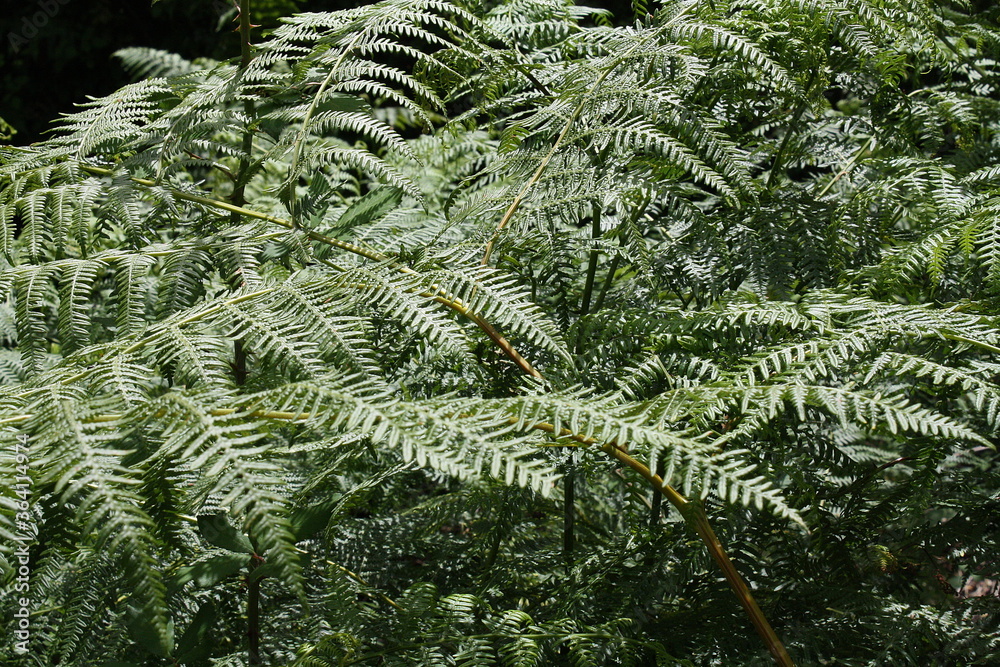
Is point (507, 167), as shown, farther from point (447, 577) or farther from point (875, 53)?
point (447, 577)

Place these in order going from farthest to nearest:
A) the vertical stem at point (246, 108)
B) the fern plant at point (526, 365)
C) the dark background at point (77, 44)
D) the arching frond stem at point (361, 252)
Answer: the dark background at point (77, 44) < the vertical stem at point (246, 108) < the arching frond stem at point (361, 252) < the fern plant at point (526, 365)

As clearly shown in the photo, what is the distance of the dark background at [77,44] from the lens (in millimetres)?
5113

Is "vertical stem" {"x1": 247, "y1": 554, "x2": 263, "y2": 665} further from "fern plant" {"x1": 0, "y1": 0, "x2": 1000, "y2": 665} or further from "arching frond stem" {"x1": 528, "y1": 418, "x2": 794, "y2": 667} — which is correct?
"arching frond stem" {"x1": 528, "y1": 418, "x2": 794, "y2": 667}

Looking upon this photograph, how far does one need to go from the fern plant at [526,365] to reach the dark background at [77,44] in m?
4.46

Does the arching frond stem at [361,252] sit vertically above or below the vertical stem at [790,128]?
below

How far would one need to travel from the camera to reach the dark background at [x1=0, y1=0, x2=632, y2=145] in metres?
5.11

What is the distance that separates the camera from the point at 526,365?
102 centimetres

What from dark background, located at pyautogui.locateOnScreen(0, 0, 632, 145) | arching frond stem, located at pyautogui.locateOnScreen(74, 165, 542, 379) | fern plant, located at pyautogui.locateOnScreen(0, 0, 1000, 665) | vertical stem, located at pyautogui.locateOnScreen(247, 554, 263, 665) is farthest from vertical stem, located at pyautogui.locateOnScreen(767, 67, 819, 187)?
dark background, located at pyautogui.locateOnScreen(0, 0, 632, 145)

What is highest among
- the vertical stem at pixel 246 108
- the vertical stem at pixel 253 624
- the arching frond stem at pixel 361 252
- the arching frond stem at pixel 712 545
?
the vertical stem at pixel 246 108

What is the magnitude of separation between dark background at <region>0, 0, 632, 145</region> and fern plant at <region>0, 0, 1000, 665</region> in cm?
446

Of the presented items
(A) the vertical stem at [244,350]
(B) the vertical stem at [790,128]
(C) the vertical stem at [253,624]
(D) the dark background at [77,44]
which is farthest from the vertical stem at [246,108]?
(D) the dark background at [77,44]

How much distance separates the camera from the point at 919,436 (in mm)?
1137

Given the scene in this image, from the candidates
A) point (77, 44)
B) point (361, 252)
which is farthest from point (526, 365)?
point (77, 44)

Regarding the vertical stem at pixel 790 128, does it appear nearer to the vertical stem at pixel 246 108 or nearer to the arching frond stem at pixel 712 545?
the arching frond stem at pixel 712 545
